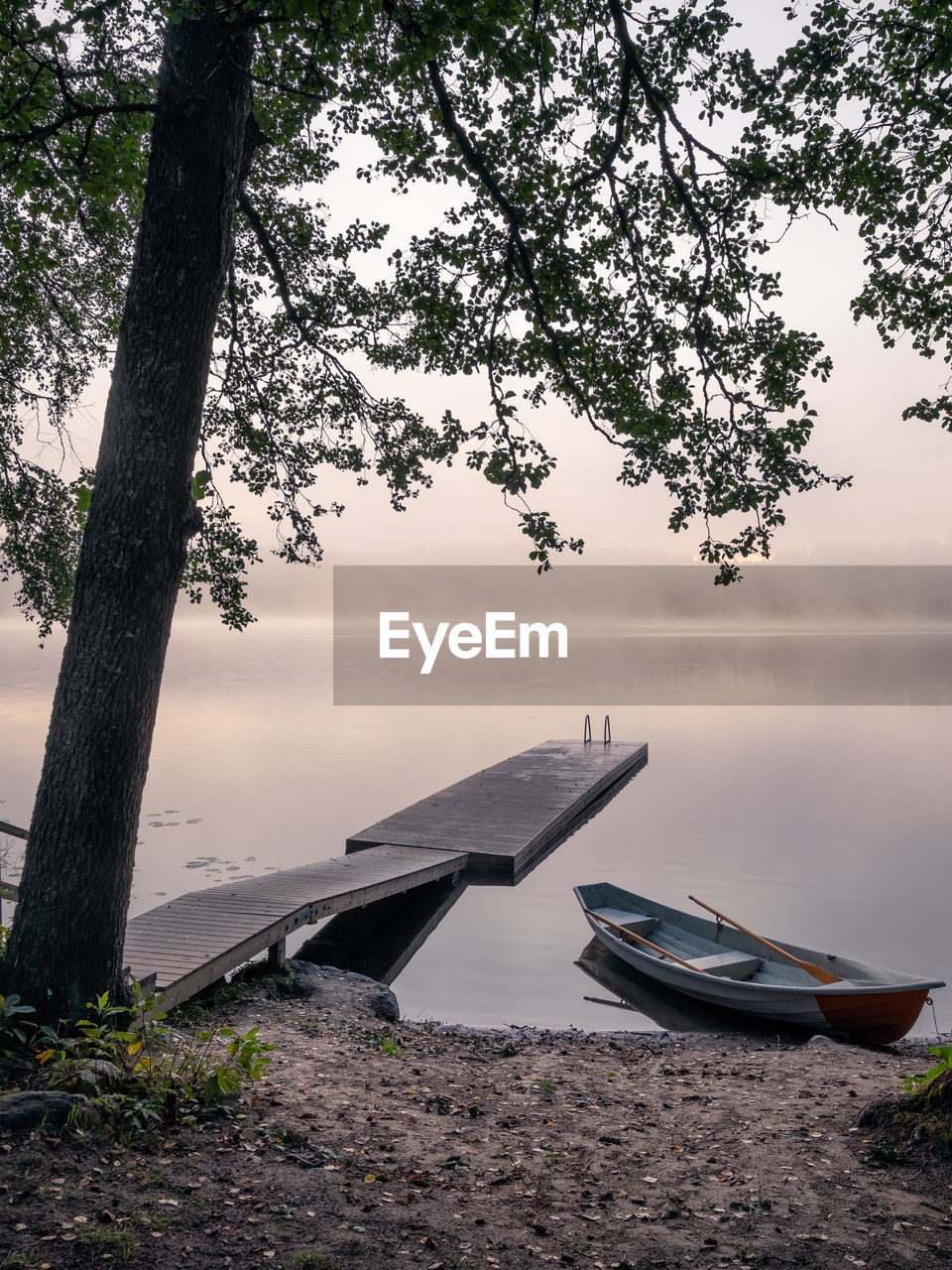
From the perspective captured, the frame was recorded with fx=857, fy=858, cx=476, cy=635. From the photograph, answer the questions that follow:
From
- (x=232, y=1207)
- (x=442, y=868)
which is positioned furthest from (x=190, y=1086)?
(x=442, y=868)

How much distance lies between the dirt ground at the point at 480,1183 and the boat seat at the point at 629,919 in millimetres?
5447

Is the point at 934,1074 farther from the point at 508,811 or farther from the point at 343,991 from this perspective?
the point at 508,811

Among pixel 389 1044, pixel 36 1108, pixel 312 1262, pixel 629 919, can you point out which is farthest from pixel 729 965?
pixel 36 1108

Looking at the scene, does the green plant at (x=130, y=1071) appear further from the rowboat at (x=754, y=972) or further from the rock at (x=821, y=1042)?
the rowboat at (x=754, y=972)

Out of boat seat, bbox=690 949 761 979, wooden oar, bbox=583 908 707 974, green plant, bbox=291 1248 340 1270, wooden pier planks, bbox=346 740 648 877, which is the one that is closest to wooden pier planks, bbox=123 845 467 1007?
wooden pier planks, bbox=346 740 648 877

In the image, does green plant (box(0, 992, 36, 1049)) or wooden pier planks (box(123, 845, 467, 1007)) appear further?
wooden pier planks (box(123, 845, 467, 1007))

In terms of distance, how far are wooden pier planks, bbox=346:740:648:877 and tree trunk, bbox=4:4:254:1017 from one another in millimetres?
9207

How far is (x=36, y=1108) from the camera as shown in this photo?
4043 millimetres

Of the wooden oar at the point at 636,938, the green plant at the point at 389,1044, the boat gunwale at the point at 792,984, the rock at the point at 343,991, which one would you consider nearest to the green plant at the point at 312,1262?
the green plant at the point at 389,1044

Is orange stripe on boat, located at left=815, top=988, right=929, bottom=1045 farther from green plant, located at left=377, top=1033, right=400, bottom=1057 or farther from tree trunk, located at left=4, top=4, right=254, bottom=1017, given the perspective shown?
tree trunk, located at left=4, top=4, right=254, bottom=1017

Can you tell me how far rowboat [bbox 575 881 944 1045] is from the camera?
9195 mm

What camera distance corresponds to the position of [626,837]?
64.7 ft

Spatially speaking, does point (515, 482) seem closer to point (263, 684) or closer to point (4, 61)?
point (4, 61)

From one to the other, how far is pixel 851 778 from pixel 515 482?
2412 centimetres
